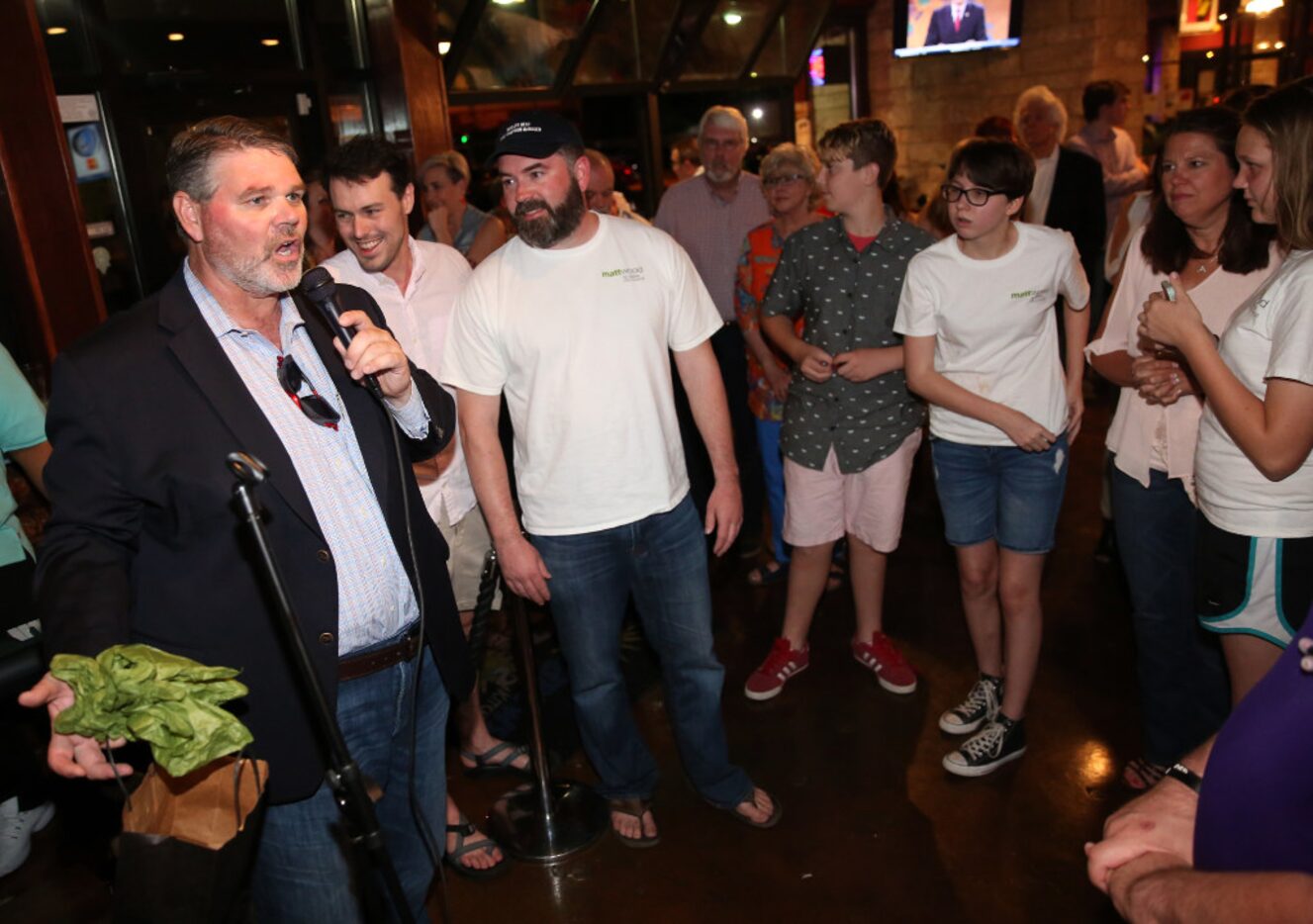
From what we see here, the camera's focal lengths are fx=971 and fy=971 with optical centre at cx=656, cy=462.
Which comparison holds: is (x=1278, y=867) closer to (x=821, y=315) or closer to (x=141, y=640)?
Result: (x=141, y=640)

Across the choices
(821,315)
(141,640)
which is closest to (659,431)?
(821,315)

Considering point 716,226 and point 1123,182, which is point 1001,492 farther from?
point 1123,182

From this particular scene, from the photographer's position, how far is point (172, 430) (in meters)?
1.69

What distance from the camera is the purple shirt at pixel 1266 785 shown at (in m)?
1.21

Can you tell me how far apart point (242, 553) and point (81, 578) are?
254 millimetres

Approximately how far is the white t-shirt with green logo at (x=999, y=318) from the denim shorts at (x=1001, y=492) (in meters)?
0.06

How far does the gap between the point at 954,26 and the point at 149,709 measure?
1031 centimetres

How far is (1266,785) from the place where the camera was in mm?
1258

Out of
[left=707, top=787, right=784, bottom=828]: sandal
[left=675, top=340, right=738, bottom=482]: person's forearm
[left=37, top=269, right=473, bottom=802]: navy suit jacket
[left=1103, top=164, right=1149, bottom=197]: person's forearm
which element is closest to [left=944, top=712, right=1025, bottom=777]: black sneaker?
[left=707, top=787, right=784, bottom=828]: sandal

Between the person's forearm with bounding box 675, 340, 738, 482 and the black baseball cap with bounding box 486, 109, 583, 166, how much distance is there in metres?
0.63

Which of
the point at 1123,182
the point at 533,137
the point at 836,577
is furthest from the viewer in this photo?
the point at 1123,182

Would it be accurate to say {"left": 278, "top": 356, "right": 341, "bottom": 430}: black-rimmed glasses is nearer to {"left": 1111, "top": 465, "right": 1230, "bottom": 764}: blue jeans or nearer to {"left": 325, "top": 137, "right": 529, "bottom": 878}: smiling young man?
{"left": 325, "top": 137, "right": 529, "bottom": 878}: smiling young man

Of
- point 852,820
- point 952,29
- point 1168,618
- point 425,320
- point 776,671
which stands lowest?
point 852,820

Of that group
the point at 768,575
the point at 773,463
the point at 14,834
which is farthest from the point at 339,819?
the point at 768,575
